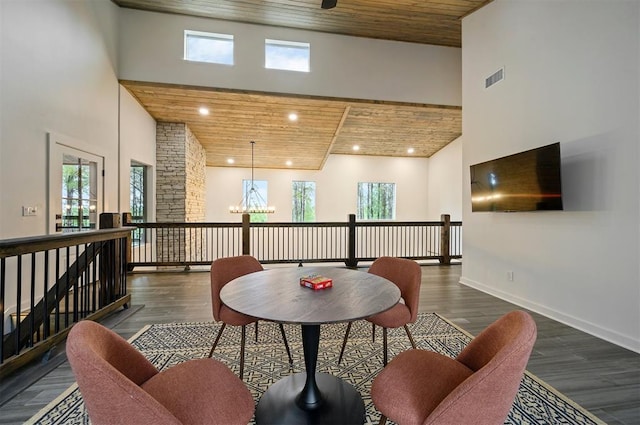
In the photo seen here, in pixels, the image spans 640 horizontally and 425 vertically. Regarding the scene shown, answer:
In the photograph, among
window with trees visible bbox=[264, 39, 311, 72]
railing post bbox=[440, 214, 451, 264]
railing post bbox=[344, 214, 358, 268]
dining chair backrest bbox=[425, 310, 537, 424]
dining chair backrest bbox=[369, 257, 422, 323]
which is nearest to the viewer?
dining chair backrest bbox=[425, 310, 537, 424]

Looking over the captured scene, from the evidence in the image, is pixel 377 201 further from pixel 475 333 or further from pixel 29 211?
pixel 29 211

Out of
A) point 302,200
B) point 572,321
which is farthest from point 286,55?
point 572,321

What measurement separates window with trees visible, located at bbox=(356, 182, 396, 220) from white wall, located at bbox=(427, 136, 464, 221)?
1210mm

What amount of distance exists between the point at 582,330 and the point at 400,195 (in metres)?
6.92

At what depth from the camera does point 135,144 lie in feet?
18.2

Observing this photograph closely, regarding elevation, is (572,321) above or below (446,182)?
below

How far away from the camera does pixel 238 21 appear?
16.9ft

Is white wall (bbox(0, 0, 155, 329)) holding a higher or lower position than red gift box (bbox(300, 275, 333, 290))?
higher

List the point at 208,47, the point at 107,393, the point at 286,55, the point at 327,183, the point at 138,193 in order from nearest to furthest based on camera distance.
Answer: the point at 107,393 < the point at 208,47 < the point at 286,55 < the point at 138,193 < the point at 327,183

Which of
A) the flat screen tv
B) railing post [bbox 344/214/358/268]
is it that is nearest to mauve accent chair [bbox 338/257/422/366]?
the flat screen tv

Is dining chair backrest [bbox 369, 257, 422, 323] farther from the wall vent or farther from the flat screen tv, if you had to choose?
the wall vent

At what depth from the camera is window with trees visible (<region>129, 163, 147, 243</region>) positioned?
602 cm

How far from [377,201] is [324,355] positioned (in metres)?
7.59

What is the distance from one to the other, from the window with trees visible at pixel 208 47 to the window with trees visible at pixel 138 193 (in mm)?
2528
